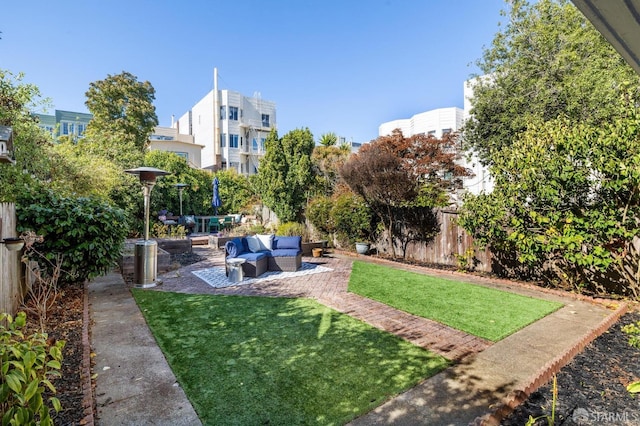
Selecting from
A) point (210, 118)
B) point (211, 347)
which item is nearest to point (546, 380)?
point (211, 347)

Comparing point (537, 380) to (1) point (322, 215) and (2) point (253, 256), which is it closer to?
(2) point (253, 256)

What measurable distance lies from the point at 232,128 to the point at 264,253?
29462 millimetres

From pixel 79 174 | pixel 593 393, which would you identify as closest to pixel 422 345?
pixel 593 393

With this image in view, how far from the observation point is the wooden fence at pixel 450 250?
9.45m

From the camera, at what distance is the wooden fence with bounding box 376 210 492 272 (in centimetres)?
945

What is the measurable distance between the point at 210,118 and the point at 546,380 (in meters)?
37.7

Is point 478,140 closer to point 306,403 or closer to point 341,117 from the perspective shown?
point 341,117

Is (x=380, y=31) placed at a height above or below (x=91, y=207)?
above

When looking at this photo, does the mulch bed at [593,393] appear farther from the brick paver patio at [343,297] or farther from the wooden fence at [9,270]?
the wooden fence at [9,270]

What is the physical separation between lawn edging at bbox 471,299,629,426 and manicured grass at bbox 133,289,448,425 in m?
0.91

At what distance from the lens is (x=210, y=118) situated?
3619cm

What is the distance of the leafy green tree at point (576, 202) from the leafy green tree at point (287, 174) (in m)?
8.78

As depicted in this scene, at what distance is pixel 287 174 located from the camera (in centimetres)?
1532

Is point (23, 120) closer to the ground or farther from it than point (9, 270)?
farther from it
